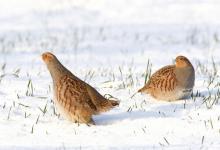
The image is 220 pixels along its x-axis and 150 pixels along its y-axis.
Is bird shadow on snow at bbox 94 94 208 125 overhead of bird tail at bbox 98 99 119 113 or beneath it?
beneath

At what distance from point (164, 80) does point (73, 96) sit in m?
1.22

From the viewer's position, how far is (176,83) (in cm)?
664

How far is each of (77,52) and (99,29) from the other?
3.84 metres

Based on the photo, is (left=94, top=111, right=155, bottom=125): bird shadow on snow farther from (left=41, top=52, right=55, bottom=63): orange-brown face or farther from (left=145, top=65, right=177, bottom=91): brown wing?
(left=41, top=52, right=55, bottom=63): orange-brown face

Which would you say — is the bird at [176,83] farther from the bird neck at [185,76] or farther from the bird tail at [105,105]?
the bird tail at [105,105]

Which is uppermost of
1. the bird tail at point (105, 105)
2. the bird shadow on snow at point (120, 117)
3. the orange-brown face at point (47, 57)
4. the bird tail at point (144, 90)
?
the orange-brown face at point (47, 57)

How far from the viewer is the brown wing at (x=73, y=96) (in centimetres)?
581

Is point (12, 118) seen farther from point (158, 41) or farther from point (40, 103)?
point (158, 41)

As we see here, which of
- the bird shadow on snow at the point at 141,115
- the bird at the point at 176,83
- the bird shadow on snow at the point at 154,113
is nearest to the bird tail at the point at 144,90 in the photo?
the bird at the point at 176,83

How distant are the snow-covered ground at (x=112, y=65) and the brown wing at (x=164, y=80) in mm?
148

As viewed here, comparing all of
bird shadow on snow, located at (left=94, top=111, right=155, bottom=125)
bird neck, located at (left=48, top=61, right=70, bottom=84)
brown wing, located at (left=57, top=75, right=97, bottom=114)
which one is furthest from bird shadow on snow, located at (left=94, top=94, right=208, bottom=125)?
bird neck, located at (left=48, top=61, right=70, bottom=84)

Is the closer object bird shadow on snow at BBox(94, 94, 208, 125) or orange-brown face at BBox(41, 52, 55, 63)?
orange-brown face at BBox(41, 52, 55, 63)

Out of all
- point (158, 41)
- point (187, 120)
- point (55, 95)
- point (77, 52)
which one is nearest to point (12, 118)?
point (55, 95)

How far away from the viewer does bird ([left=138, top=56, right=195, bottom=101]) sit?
6596mm
